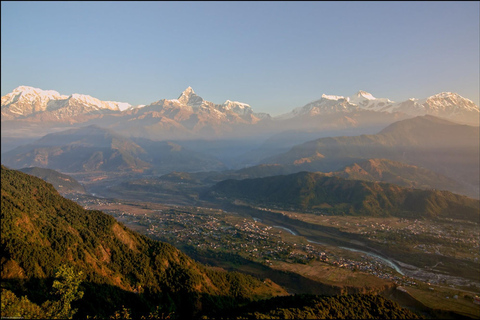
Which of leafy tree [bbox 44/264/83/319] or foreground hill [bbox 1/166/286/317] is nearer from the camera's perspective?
leafy tree [bbox 44/264/83/319]

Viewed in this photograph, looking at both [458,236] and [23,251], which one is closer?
[23,251]

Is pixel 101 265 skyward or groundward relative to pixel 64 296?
groundward

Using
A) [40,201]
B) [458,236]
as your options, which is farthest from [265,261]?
[458,236]

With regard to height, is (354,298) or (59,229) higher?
(59,229)

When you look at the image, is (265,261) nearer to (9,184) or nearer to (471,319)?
(471,319)

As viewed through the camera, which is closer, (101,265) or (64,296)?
(64,296)

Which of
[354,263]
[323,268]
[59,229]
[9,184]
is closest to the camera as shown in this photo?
[59,229]

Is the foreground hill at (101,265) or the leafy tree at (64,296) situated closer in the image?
the leafy tree at (64,296)

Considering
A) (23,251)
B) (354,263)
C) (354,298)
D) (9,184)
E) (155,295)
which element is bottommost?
(354,263)
